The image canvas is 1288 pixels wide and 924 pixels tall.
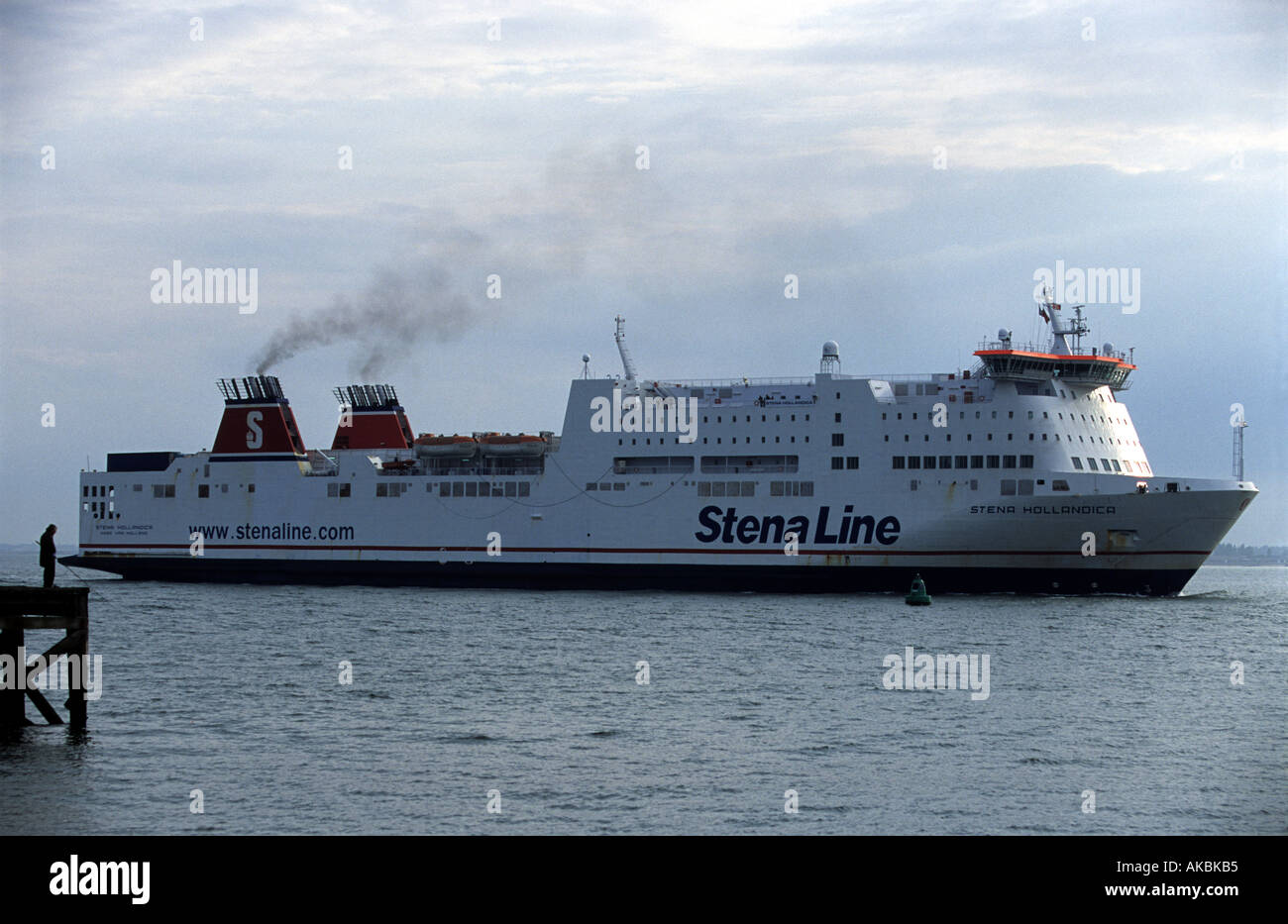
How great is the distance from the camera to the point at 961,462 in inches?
1526

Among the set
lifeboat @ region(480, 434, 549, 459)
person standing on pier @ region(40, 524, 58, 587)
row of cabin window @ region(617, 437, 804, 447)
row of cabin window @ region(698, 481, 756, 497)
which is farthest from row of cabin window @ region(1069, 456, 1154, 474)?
person standing on pier @ region(40, 524, 58, 587)

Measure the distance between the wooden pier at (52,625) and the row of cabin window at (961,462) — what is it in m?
25.6

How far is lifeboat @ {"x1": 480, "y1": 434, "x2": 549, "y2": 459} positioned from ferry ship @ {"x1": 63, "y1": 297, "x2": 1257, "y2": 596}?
0.25ft

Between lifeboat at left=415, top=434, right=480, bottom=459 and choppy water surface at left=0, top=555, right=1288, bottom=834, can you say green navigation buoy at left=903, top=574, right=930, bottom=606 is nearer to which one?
choppy water surface at left=0, top=555, right=1288, bottom=834

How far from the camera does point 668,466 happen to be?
138ft

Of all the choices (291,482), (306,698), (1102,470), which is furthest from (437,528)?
(306,698)

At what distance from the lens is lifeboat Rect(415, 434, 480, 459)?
149 feet

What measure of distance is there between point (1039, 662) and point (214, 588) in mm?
30413

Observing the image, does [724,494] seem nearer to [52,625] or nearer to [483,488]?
[483,488]

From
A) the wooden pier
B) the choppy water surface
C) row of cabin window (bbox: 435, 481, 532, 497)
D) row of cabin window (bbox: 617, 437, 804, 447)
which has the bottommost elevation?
the choppy water surface

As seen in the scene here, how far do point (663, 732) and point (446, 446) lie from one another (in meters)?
28.1

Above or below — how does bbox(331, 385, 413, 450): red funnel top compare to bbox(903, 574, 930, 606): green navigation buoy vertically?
above
